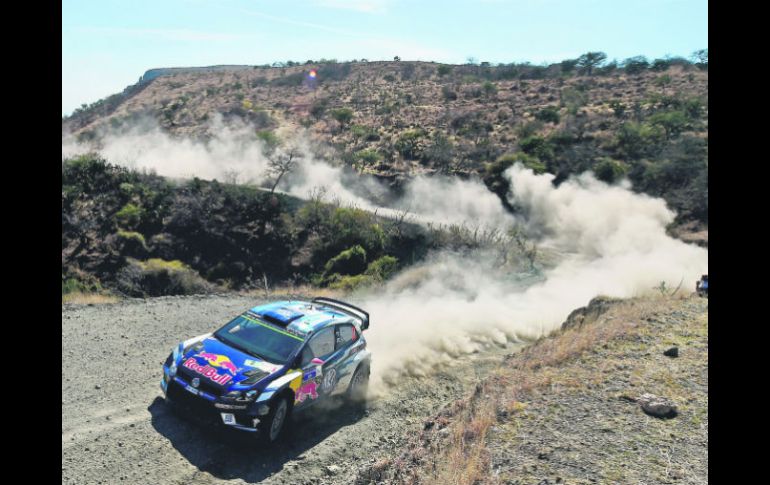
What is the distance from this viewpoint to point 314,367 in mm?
8898

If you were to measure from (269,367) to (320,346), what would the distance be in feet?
3.41

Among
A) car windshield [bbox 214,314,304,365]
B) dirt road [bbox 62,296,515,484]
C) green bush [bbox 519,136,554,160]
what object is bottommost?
dirt road [bbox 62,296,515,484]

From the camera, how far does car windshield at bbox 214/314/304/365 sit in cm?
880

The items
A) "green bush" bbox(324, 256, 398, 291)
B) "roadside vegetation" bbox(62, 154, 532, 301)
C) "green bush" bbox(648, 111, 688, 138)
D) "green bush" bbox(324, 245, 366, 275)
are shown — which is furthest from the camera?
"green bush" bbox(648, 111, 688, 138)

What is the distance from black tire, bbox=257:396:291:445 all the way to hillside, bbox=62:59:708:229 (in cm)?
2888

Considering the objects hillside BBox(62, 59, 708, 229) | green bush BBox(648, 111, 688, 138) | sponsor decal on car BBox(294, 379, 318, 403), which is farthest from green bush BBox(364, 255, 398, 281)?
green bush BBox(648, 111, 688, 138)

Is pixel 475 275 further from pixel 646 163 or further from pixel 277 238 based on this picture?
pixel 646 163

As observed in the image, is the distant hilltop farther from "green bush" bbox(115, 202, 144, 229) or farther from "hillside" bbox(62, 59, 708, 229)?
"green bush" bbox(115, 202, 144, 229)

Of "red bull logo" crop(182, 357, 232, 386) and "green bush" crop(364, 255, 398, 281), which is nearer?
"red bull logo" crop(182, 357, 232, 386)

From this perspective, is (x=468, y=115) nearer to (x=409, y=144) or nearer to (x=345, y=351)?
(x=409, y=144)

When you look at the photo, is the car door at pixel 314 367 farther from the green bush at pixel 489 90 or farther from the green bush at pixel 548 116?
the green bush at pixel 489 90
